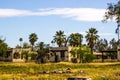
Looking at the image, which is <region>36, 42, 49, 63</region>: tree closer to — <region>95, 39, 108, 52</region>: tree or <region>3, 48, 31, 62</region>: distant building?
<region>3, 48, 31, 62</region>: distant building

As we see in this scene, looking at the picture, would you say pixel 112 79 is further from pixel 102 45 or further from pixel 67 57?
pixel 102 45

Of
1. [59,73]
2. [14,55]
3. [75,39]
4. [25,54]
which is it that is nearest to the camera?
[59,73]

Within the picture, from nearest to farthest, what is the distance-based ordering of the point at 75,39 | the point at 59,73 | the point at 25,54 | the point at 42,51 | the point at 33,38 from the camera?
the point at 59,73 → the point at 42,51 → the point at 25,54 → the point at 75,39 → the point at 33,38

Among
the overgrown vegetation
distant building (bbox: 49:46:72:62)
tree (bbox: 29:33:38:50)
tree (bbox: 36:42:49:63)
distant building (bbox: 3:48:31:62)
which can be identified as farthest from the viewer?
tree (bbox: 29:33:38:50)

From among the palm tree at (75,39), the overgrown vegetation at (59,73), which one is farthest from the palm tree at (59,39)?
the overgrown vegetation at (59,73)

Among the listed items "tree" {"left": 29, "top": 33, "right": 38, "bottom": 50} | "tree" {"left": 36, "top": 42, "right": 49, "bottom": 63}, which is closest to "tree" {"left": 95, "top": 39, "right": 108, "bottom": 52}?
"tree" {"left": 29, "top": 33, "right": 38, "bottom": 50}

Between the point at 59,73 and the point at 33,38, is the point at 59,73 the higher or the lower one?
the lower one

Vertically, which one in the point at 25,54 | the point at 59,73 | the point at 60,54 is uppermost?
the point at 25,54

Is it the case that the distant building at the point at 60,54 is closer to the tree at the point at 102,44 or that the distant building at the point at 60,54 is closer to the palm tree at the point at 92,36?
the palm tree at the point at 92,36

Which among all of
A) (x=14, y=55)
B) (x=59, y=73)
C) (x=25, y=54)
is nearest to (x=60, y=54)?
(x=25, y=54)

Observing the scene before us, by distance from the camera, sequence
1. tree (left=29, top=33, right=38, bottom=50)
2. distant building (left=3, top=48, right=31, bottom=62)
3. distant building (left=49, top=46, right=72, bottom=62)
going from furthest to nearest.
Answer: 1. tree (left=29, top=33, right=38, bottom=50)
2. distant building (left=3, top=48, right=31, bottom=62)
3. distant building (left=49, top=46, right=72, bottom=62)

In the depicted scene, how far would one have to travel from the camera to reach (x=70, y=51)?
364 ft

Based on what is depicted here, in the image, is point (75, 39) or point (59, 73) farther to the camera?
point (75, 39)

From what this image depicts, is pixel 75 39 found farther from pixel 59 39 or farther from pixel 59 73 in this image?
pixel 59 73
